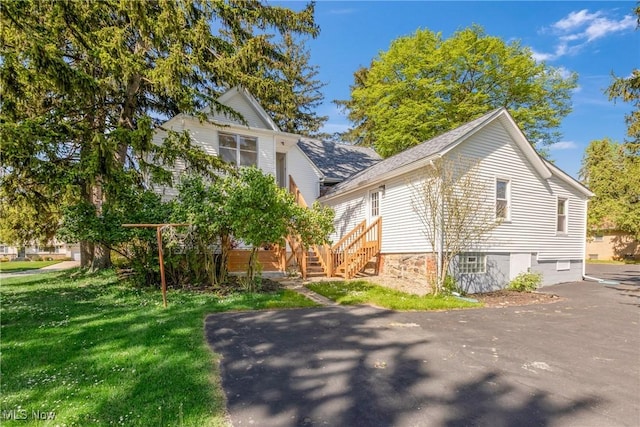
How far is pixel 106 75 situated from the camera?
10.6 metres

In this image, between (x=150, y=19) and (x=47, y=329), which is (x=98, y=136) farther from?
(x=47, y=329)

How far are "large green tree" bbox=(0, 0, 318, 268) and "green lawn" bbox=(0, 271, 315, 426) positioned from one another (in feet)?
13.7

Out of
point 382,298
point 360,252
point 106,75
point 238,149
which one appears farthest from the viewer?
point 238,149

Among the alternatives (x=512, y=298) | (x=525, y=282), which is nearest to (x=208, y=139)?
(x=512, y=298)

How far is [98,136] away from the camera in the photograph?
9.16m

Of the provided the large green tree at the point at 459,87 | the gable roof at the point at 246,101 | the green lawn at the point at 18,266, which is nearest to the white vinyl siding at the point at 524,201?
the gable roof at the point at 246,101

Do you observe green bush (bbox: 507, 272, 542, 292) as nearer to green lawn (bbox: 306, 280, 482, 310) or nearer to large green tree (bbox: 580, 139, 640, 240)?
green lawn (bbox: 306, 280, 482, 310)

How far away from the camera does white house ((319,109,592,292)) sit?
10422 mm

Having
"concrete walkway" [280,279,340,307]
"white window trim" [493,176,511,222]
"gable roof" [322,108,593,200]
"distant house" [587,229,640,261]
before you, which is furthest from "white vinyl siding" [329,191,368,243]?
"distant house" [587,229,640,261]

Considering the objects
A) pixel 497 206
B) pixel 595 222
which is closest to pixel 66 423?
pixel 497 206

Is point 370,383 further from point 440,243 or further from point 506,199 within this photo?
point 506,199

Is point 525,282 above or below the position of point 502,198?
below

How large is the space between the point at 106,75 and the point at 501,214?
14.7 metres

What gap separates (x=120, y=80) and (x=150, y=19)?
2.19m
